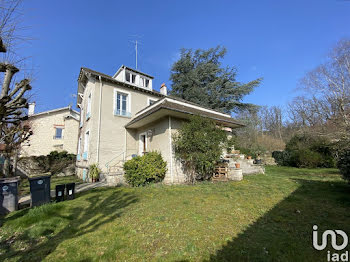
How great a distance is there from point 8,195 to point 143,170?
486cm

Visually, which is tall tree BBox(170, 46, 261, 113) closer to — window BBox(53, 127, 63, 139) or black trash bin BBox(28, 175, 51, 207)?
window BBox(53, 127, 63, 139)

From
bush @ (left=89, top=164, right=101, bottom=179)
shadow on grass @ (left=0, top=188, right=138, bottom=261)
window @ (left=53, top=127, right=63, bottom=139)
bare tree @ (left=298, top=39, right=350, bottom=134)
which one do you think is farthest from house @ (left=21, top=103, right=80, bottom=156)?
bare tree @ (left=298, top=39, right=350, bottom=134)

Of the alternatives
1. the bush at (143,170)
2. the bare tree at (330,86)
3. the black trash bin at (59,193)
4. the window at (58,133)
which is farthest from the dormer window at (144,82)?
the bare tree at (330,86)

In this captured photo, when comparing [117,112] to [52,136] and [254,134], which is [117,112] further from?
[254,134]

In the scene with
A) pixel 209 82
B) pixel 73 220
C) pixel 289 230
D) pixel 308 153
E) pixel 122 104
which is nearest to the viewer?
pixel 289 230

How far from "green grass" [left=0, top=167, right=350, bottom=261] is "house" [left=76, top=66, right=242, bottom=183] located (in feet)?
13.8

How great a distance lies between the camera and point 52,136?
18.5 metres

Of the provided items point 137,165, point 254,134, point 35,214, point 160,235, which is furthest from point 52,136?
point 254,134

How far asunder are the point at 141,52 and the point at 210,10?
8.64 metres

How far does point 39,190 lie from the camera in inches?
203

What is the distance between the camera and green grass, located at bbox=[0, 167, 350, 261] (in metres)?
2.56

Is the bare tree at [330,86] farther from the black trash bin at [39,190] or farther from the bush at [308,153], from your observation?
the black trash bin at [39,190]

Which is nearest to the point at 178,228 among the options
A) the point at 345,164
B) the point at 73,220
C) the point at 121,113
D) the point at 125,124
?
the point at 73,220

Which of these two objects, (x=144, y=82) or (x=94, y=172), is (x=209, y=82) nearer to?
(x=144, y=82)
